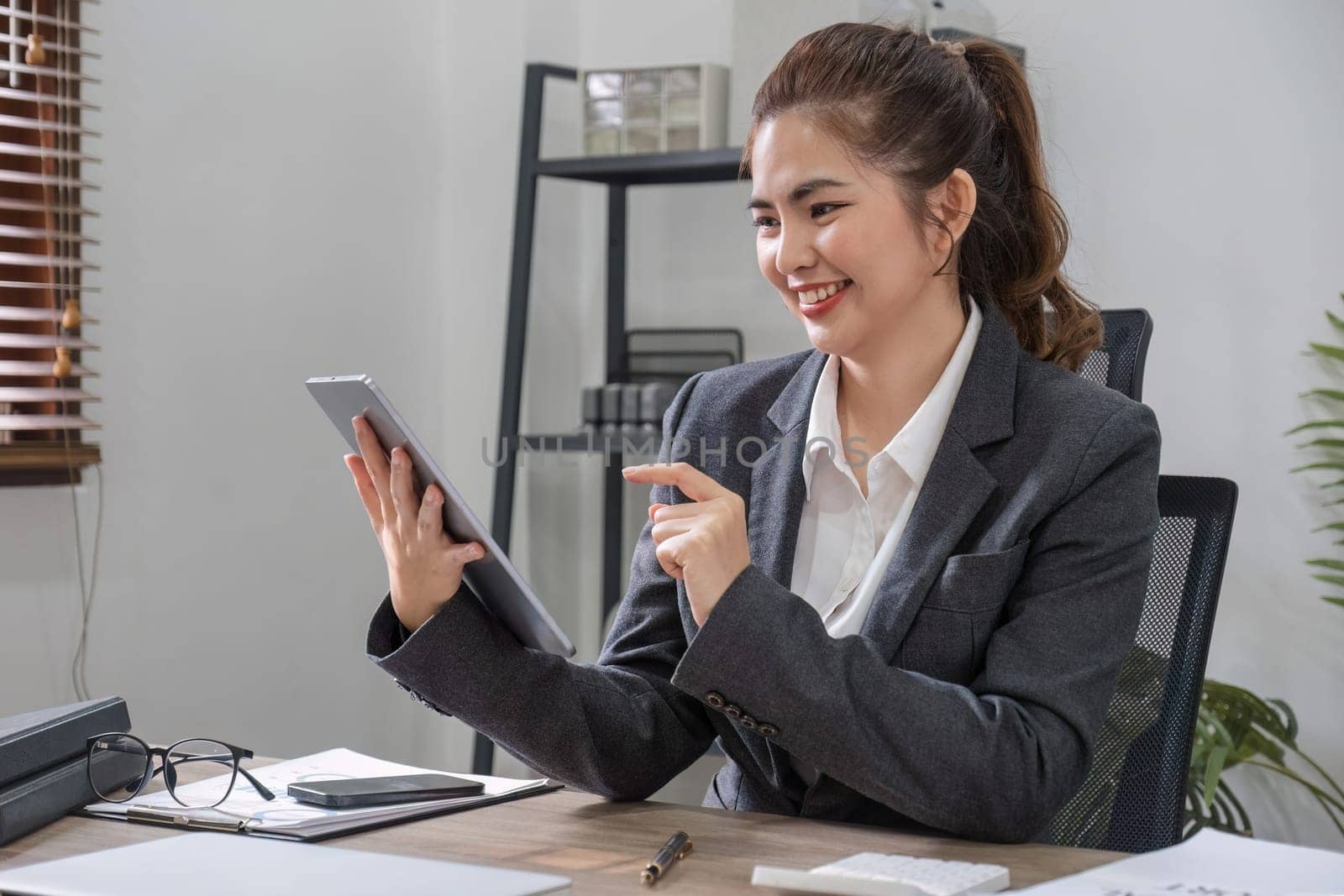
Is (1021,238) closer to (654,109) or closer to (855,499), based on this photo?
(855,499)

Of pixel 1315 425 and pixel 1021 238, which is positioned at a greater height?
pixel 1021 238

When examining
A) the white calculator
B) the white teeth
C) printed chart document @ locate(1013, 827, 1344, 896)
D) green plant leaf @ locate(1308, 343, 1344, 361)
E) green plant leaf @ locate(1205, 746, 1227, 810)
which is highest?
the white teeth

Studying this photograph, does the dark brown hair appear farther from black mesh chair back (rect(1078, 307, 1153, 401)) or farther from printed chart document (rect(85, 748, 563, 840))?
printed chart document (rect(85, 748, 563, 840))

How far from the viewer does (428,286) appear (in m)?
3.12

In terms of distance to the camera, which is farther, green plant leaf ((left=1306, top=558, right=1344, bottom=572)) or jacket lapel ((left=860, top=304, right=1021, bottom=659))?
green plant leaf ((left=1306, top=558, right=1344, bottom=572))

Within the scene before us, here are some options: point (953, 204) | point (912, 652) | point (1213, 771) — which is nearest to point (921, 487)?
point (912, 652)

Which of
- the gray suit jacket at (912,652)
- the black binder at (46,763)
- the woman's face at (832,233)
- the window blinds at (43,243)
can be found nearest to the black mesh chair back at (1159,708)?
the gray suit jacket at (912,652)

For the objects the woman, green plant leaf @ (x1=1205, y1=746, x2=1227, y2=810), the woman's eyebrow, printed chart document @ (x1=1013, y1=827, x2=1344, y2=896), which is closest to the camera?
printed chart document @ (x1=1013, y1=827, x2=1344, y2=896)

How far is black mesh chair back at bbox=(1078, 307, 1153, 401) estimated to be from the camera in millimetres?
1432

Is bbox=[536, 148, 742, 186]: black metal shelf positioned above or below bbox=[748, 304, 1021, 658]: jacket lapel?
above

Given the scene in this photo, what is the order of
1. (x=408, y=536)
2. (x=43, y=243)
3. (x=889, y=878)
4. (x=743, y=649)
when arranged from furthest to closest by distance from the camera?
(x=43, y=243), (x=408, y=536), (x=743, y=649), (x=889, y=878)

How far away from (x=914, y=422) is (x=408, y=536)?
0.47m

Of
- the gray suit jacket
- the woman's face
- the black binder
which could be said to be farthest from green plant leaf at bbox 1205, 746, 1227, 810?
the black binder

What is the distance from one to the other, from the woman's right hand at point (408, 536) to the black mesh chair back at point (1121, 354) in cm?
66
